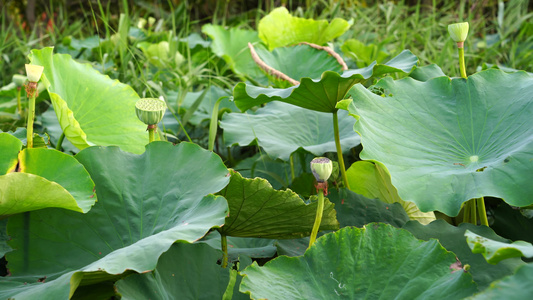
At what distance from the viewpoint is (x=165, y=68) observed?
242 cm

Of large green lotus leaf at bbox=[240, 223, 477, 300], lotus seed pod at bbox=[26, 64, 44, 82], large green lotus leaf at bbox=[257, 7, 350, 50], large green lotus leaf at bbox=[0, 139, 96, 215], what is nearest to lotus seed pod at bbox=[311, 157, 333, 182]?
large green lotus leaf at bbox=[240, 223, 477, 300]

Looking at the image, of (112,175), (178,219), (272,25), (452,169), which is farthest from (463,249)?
(272,25)

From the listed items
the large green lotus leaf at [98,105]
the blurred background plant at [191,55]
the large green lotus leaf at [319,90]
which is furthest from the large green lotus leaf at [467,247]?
the blurred background plant at [191,55]

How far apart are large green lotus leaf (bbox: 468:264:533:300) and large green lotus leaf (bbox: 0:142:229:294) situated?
395mm

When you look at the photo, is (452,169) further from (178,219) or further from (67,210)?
(67,210)

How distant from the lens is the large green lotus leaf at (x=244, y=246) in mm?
999

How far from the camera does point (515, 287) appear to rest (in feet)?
1.74

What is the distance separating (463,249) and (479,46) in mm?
2122

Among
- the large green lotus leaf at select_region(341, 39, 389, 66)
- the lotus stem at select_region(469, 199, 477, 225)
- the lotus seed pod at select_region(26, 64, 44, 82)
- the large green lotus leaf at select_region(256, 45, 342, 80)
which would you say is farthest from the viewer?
the large green lotus leaf at select_region(341, 39, 389, 66)

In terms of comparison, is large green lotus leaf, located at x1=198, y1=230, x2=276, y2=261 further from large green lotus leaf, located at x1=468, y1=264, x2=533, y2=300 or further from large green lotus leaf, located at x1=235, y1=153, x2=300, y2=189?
large green lotus leaf, located at x1=468, y1=264, x2=533, y2=300

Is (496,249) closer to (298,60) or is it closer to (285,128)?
(285,128)

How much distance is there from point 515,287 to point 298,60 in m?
1.36

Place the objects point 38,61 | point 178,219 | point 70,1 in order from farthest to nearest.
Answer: point 70,1 → point 38,61 → point 178,219

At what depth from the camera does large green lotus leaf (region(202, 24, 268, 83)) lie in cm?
246
